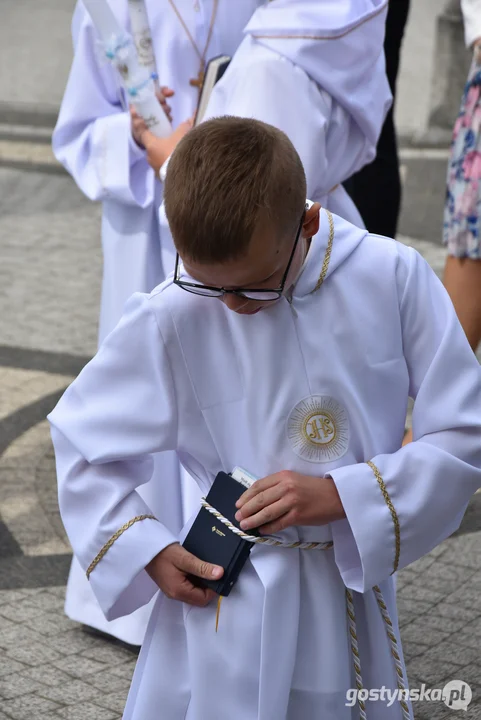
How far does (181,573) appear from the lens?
1990mm

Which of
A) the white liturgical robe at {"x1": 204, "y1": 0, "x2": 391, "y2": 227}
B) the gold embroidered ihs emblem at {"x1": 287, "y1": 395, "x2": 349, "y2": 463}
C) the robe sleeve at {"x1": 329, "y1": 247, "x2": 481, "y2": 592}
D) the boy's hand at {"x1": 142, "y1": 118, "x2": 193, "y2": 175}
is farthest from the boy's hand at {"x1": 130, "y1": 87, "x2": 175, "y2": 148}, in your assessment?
the gold embroidered ihs emblem at {"x1": 287, "y1": 395, "x2": 349, "y2": 463}

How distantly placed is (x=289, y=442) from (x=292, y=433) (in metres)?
0.02

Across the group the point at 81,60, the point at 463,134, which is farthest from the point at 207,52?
the point at 463,134

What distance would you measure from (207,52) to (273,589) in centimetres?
166

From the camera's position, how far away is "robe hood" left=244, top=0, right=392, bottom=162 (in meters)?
2.83

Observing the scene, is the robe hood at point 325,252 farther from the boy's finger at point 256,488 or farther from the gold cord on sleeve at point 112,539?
the gold cord on sleeve at point 112,539

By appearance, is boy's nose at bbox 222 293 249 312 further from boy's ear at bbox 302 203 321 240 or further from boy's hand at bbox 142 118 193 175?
boy's hand at bbox 142 118 193 175

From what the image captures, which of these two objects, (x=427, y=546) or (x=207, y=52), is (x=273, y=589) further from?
(x=207, y=52)

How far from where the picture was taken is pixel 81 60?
3162mm

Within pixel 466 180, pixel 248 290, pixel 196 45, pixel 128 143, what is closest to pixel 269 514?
Answer: pixel 248 290

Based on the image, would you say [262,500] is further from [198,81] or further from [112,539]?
[198,81]

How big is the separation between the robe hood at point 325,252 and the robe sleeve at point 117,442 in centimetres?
27

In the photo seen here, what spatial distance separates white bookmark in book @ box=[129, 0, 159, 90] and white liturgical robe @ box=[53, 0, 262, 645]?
9 centimetres

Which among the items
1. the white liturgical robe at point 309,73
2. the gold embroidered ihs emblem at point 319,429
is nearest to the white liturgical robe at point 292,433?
the gold embroidered ihs emblem at point 319,429
